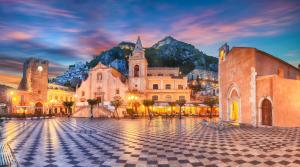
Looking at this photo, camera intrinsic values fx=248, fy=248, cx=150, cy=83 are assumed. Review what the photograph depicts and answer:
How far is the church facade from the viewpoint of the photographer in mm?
58406

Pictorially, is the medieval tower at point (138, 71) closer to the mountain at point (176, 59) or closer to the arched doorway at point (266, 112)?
the arched doorway at point (266, 112)

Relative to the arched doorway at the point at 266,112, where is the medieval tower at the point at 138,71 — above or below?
above

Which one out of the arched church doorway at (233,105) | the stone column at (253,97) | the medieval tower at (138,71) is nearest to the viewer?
the stone column at (253,97)

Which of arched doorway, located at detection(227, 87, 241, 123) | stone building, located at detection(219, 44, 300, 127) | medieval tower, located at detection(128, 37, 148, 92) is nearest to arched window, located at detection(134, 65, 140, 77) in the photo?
medieval tower, located at detection(128, 37, 148, 92)

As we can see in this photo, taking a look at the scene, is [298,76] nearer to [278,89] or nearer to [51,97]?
[278,89]

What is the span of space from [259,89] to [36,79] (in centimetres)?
5118

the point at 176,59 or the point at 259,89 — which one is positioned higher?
the point at 176,59

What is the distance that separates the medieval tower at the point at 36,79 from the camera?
190 ft

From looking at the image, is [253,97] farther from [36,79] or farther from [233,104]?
[36,79]

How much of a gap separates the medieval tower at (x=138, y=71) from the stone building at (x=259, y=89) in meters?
32.7

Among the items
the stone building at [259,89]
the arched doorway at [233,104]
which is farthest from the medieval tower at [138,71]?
the arched doorway at [233,104]

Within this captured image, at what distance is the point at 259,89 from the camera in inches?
953

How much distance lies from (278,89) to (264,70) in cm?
379

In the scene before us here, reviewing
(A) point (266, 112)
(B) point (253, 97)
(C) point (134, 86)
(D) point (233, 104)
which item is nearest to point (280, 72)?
(D) point (233, 104)
